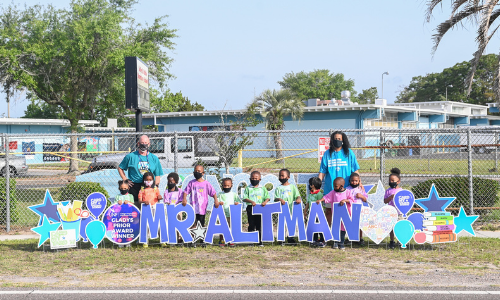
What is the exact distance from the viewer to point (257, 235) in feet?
25.5

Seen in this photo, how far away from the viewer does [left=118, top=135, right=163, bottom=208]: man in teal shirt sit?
778cm

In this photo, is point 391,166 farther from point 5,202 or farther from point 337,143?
point 5,202

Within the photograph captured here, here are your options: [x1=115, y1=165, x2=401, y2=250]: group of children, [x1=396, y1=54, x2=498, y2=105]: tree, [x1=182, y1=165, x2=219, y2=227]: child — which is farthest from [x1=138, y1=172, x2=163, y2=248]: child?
[x1=396, y1=54, x2=498, y2=105]: tree

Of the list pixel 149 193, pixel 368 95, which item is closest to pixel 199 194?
pixel 149 193

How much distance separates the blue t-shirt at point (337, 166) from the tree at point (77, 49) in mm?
12227

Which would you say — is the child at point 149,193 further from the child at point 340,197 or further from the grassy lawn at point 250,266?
the child at point 340,197

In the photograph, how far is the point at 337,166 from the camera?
770 centimetres

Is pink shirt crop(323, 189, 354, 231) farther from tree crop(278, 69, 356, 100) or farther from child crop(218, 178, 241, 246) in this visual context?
tree crop(278, 69, 356, 100)

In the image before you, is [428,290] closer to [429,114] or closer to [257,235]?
[257,235]

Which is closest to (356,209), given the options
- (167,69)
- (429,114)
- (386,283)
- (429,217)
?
(429,217)

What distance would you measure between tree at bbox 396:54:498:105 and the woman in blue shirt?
59.0 meters

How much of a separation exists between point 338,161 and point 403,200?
119 centimetres

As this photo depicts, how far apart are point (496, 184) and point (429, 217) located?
3292 mm

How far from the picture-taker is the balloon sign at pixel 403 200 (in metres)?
7.78
